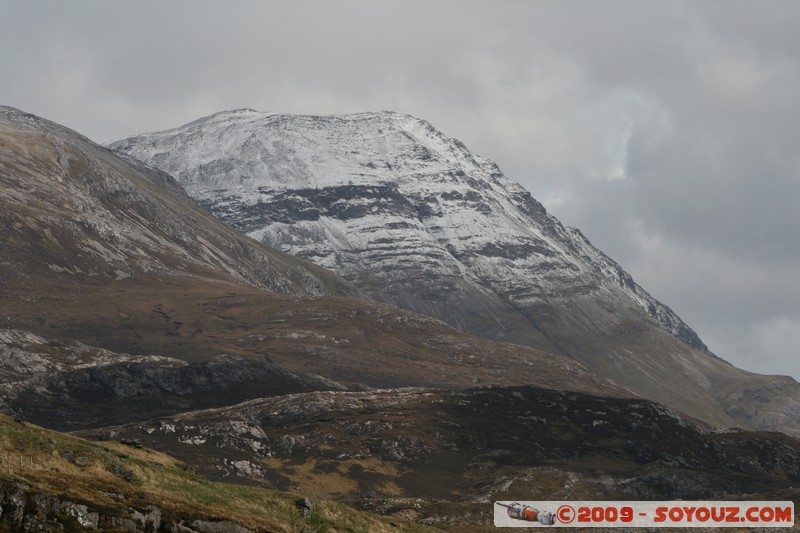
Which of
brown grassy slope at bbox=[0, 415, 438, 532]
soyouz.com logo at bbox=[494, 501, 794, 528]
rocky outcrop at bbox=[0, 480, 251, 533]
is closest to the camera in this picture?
rocky outcrop at bbox=[0, 480, 251, 533]

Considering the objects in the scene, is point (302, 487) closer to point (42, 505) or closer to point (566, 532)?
point (566, 532)

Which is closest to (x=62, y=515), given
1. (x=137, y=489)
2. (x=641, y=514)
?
(x=137, y=489)

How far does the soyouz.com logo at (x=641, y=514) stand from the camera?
7819 centimetres

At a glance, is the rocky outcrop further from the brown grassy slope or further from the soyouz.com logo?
the soyouz.com logo

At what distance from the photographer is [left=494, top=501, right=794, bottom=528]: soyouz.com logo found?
78188mm

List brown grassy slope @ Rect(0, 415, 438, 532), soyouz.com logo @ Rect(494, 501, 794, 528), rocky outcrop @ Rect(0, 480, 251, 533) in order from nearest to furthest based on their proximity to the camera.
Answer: rocky outcrop @ Rect(0, 480, 251, 533)
brown grassy slope @ Rect(0, 415, 438, 532)
soyouz.com logo @ Rect(494, 501, 794, 528)

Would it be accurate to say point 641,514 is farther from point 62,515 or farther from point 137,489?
point 62,515

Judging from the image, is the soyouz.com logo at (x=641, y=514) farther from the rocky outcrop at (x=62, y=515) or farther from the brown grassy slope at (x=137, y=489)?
the rocky outcrop at (x=62, y=515)

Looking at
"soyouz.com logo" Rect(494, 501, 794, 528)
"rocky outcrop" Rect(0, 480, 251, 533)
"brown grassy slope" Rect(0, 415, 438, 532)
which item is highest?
"soyouz.com logo" Rect(494, 501, 794, 528)

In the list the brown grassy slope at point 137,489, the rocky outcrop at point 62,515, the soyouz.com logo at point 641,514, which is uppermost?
the soyouz.com logo at point 641,514

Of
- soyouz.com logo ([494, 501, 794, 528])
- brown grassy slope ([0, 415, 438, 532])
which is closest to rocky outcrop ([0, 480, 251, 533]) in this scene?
brown grassy slope ([0, 415, 438, 532])

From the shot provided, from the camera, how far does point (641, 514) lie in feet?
354

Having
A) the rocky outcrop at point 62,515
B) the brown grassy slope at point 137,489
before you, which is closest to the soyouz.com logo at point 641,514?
the brown grassy slope at point 137,489

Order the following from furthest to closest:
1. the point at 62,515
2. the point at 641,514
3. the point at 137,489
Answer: the point at 641,514 < the point at 137,489 < the point at 62,515
